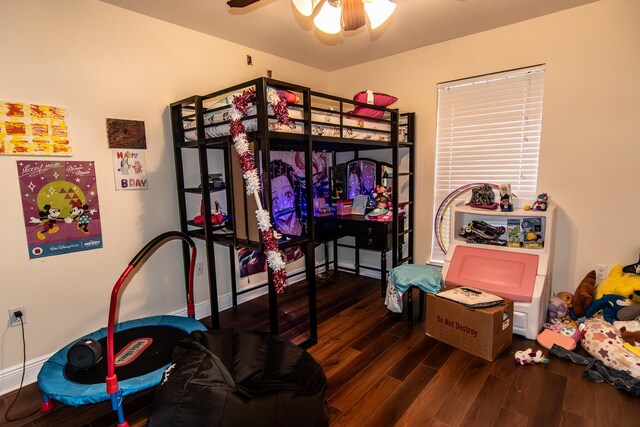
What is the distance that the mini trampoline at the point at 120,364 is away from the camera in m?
1.73

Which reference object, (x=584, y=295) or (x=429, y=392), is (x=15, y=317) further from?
(x=584, y=295)

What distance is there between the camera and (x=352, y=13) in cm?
172

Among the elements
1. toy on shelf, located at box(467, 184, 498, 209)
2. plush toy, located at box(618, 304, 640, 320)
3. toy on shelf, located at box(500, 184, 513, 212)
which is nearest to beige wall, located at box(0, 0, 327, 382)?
toy on shelf, located at box(467, 184, 498, 209)

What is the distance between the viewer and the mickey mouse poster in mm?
2141

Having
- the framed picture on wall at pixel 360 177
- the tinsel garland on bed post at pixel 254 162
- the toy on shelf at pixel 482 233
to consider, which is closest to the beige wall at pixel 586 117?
the toy on shelf at pixel 482 233

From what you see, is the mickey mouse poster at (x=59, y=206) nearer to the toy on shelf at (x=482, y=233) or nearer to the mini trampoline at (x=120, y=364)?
the mini trampoline at (x=120, y=364)

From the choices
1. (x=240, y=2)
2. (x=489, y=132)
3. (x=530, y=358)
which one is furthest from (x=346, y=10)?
(x=530, y=358)

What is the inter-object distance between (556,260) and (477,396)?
1.65 meters

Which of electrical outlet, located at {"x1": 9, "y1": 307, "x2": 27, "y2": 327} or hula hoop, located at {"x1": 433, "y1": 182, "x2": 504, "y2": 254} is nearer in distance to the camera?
electrical outlet, located at {"x1": 9, "y1": 307, "x2": 27, "y2": 327}

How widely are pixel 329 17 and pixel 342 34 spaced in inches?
53.3

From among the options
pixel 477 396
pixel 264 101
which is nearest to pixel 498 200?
pixel 477 396

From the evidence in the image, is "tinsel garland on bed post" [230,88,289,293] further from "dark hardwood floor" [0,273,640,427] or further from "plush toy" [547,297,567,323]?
"plush toy" [547,297,567,323]

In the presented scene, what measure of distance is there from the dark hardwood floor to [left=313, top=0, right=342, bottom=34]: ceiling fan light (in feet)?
7.12

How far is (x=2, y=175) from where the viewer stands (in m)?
2.03
